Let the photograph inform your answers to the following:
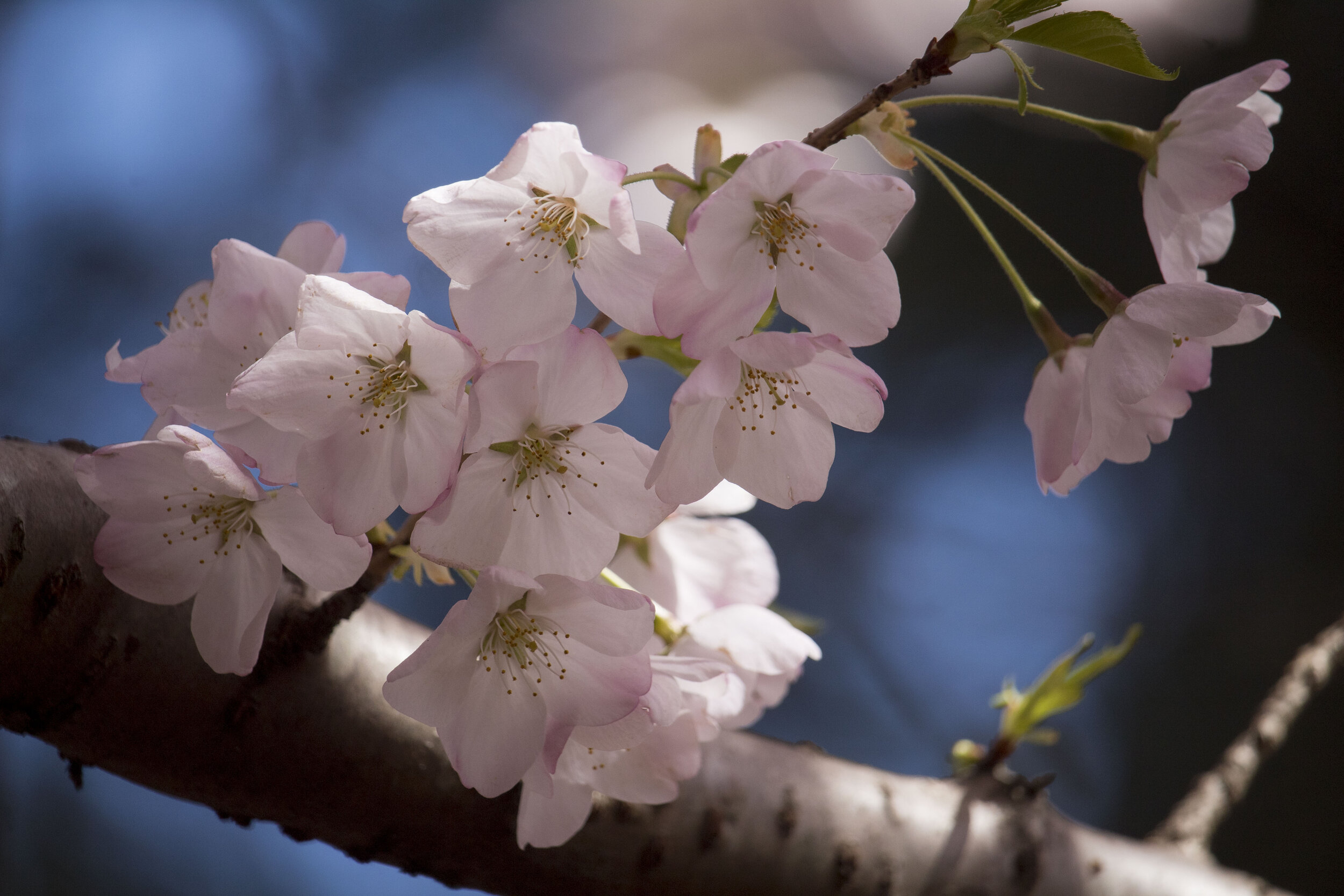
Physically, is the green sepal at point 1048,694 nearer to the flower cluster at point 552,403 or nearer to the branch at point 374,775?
the branch at point 374,775

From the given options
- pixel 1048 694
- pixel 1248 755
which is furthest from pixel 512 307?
pixel 1248 755

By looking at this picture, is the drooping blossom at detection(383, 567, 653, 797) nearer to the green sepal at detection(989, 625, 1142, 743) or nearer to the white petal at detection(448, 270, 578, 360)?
the white petal at detection(448, 270, 578, 360)

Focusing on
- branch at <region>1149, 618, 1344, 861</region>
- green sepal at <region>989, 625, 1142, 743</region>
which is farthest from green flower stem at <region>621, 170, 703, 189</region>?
branch at <region>1149, 618, 1344, 861</region>

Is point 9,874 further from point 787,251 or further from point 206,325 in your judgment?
point 787,251

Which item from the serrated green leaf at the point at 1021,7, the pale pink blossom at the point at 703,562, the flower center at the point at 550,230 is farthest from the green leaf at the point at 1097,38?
the pale pink blossom at the point at 703,562

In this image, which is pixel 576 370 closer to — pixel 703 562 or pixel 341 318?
pixel 341 318

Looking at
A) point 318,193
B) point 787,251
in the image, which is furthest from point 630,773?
point 318,193
